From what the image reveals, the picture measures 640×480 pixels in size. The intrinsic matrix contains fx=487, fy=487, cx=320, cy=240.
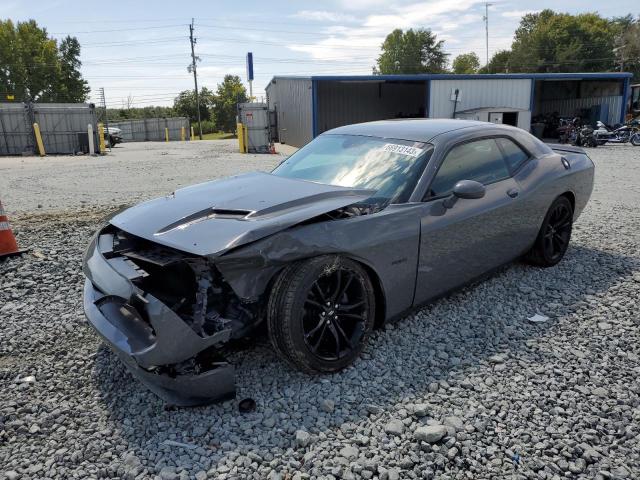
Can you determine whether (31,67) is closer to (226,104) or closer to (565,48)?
(226,104)

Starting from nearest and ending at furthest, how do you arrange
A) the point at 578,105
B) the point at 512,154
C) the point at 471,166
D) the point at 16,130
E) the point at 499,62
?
the point at 471,166 < the point at 512,154 < the point at 16,130 < the point at 578,105 < the point at 499,62

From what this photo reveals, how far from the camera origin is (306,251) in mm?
2742

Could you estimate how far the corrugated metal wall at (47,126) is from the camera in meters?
23.4

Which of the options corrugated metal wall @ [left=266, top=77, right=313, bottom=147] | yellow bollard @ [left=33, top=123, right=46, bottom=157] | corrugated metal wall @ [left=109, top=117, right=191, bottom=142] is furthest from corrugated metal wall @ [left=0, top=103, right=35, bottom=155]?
corrugated metal wall @ [left=109, top=117, right=191, bottom=142]

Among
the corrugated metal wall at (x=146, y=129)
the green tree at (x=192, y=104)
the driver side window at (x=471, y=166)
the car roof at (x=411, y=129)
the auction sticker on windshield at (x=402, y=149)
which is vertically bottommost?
the driver side window at (x=471, y=166)

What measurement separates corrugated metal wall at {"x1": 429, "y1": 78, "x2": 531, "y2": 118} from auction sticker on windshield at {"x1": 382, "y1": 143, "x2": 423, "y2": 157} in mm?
20934

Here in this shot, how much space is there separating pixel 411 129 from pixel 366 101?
2867cm

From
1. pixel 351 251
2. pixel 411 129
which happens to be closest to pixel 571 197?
pixel 411 129

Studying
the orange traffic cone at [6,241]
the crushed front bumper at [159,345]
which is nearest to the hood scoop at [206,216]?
the crushed front bumper at [159,345]

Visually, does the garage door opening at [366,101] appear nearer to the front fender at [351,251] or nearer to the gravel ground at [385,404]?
the gravel ground at [385,404]

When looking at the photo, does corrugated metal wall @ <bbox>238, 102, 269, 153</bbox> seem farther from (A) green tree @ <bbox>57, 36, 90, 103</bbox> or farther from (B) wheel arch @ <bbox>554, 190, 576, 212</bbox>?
(A) green tree @ <bbox>57, 36, 90, 103</bbox>

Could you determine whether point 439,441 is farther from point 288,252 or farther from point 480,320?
point 480,320

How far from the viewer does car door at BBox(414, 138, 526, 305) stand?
135 inches

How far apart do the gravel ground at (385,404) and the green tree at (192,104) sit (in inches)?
2361
